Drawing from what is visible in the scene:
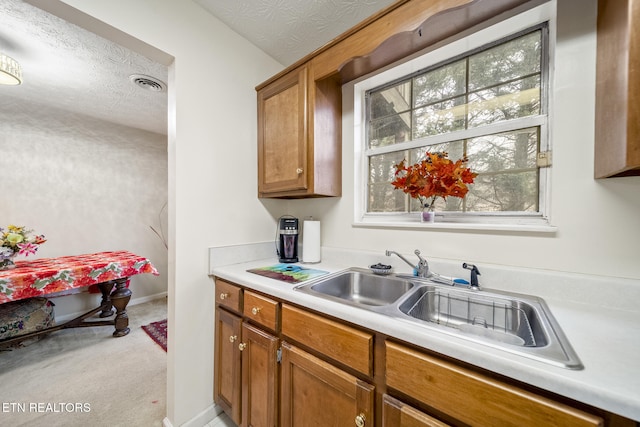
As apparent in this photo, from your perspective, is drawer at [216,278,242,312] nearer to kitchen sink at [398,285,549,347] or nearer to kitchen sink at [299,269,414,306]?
kitchen sink at [299,269,414,306]

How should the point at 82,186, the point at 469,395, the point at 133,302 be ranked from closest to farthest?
the point at 469,395 → the point at 82,186 → the point at 133,302

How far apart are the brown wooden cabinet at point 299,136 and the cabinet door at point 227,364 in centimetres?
87

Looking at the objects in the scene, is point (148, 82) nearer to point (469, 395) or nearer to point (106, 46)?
point (106, 46)

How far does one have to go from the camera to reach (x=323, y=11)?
4.56ft

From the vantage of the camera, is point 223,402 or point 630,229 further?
point 223,402

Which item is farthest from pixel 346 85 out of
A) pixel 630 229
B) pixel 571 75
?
pixel 630 229

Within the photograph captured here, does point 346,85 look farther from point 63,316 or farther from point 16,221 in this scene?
point 63,316

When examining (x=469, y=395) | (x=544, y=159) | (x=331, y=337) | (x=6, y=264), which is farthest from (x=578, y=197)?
(x=6, y=264)

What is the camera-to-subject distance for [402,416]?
0.70 m

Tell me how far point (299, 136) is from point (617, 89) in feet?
A: 4.24

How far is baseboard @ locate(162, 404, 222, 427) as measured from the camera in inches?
52.9

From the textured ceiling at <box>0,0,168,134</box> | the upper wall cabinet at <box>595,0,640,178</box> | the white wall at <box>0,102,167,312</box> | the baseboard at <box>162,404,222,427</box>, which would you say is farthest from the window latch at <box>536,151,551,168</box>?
the white wall at <box>0,102,167,312</box>

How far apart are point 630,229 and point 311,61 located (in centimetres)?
165

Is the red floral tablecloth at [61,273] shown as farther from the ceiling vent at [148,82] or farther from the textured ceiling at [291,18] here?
the textured ceiling at [291,18]
